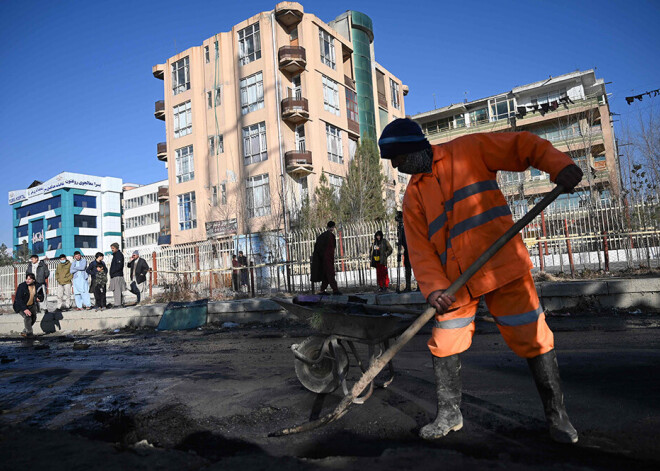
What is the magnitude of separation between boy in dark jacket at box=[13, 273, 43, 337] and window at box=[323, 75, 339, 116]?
2298 cm

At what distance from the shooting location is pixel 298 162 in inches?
1092

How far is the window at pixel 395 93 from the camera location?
132ft

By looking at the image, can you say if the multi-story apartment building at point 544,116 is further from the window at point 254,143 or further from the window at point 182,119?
the window at point 182,119

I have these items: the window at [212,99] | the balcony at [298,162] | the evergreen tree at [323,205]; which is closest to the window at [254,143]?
the balcony at [298,162]

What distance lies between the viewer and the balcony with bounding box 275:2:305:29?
92.9 ft

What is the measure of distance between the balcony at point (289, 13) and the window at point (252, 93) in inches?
160

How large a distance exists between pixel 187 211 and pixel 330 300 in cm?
3098

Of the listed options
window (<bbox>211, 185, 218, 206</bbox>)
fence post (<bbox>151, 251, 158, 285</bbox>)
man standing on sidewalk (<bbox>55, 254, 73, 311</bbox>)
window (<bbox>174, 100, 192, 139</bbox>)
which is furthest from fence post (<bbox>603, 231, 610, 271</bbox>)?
window (<bbox>174, 100, 192, 139</bbox>)

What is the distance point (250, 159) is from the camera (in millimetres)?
29406

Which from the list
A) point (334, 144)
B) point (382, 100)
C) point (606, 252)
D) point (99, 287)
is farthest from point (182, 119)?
point (606, 252)

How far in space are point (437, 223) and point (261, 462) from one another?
1.63 metres

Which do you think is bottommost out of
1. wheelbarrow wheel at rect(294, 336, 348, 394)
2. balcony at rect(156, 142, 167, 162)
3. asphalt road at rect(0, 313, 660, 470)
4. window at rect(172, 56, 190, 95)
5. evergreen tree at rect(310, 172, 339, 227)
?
asphalt road at rect(0, 313, 660, 470)

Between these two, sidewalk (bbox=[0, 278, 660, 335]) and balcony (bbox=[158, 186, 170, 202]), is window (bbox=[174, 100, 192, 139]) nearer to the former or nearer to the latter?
balcony (bbox=[158, 186, 170, 202])

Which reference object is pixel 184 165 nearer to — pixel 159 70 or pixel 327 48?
pixel 159 70
